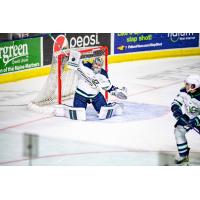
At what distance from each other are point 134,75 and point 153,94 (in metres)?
0.22

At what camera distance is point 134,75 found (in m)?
3.98

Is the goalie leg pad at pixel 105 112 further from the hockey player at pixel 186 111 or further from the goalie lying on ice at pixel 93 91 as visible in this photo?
the hockey player at pixel 186 111

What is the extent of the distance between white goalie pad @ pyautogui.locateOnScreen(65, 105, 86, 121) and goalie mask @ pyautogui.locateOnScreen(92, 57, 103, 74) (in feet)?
1.12

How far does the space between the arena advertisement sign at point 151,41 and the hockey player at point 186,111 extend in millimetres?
302

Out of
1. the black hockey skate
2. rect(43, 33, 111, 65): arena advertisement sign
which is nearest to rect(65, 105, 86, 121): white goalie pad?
rect(43, 33, 111, 65): arena advertisement sign

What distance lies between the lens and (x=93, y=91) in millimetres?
3906

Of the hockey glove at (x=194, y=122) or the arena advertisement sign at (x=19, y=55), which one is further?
the hockey glove at (x=194, y=122)

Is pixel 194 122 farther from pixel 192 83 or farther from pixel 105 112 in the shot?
pixel 105 112

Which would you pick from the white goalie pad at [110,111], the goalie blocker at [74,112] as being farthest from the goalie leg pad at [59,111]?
the white goalie pad at [110,111]

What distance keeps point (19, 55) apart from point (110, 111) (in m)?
0.87

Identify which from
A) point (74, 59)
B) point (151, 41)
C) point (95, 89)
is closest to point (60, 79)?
point (74, 59)

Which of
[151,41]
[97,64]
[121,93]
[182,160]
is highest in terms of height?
[151,41]

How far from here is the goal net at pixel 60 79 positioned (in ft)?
12.6

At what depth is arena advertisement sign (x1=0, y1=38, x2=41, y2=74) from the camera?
3779mm
